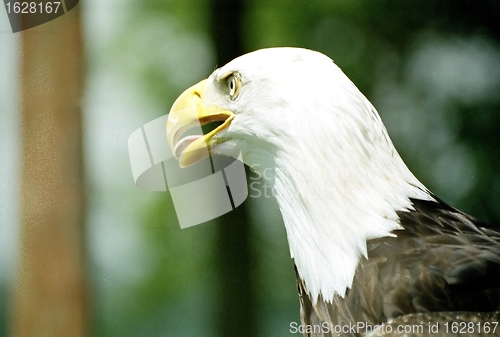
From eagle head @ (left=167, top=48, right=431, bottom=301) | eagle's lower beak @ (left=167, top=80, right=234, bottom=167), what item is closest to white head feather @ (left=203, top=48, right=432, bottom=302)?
eagle head @ (left=167, top=48, right=431, bottom=301)

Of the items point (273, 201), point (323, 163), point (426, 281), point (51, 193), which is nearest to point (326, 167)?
point (323, 163)

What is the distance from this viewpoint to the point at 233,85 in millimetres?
1168

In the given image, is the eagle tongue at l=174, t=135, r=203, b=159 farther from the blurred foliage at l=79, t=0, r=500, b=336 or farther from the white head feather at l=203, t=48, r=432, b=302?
the blurred foliage at l=79, t=0, r=500, b=336

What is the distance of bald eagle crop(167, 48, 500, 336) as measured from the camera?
0.86 meters

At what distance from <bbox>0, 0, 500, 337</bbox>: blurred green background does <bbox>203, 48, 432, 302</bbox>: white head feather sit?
54 cm

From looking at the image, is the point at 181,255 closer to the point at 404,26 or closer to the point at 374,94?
the point at 374,94

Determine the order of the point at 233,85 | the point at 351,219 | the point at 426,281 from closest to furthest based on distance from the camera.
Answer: the point at 426,281
the point at 351,219
the point at 233,85

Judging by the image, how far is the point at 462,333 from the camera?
817mm

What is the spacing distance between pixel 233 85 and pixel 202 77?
1.55 ft

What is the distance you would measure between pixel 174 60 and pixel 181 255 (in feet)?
1.95

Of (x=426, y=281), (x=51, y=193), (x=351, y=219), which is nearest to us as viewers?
(x=426, y=281)

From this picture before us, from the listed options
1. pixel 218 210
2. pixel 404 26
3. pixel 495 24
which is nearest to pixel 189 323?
pixel 218 210

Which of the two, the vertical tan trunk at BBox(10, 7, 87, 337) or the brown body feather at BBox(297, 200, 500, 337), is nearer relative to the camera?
the brown body feather at BBox(297, 200, 500, 337)

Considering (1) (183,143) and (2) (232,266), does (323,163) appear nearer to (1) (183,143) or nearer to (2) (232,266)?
(1) (183,143)
